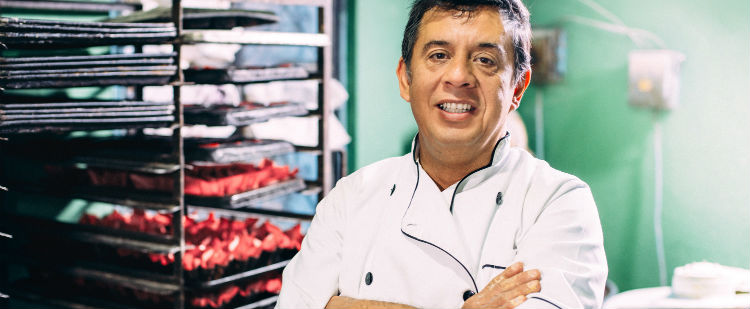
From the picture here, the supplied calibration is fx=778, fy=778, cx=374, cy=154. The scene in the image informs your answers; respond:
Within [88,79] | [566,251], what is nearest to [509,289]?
[566,251]

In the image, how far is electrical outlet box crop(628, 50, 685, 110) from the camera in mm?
4172

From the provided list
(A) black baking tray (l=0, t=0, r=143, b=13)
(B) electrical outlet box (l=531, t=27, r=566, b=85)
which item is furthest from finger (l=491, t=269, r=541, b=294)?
(B) electrical outlet box (l=531, t=27, r=566, b=85)

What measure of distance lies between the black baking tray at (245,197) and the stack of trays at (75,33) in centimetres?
54

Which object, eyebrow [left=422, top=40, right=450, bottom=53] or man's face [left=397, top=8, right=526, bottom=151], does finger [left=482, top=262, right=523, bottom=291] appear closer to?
man's face [left=397, top=8, right=526, bottom=151]

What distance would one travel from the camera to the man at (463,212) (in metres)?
1.54

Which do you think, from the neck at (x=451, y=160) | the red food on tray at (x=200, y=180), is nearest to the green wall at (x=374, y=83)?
the red food on tray at (x=200, y=180)

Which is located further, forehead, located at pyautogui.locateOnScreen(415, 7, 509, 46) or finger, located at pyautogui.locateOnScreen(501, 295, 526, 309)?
forehead, located at pyautogui.locateOnScreen(415, 7, 509, 46)

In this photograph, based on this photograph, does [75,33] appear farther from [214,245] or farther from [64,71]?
[214,245]

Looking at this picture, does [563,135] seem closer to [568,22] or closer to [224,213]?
[568,22]

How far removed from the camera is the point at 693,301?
111 inches

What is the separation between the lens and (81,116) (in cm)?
229

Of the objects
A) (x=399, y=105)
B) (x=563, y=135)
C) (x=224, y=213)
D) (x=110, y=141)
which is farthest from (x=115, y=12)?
(x=563, y=135)

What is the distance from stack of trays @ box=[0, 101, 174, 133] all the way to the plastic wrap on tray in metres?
0.41

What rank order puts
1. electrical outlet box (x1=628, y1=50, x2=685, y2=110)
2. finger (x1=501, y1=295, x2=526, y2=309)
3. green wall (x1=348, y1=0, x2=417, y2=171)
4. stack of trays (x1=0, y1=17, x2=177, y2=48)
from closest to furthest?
1. finger (x1=501, y1=295, x2=526, y2=309)
2. stack of trays (x1=0, y1=17, x2=177, y2=48)
3. electrical outlet box (x1=628, y1=50, x2=685, y2=110)
4. green wall (x1=348, y1=0, x2=417, y2=171)
